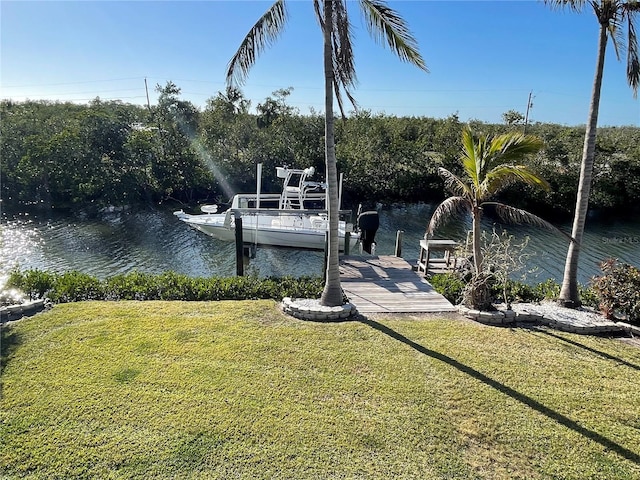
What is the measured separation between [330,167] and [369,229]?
6031mm

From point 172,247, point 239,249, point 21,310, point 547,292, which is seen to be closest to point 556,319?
point 547,292

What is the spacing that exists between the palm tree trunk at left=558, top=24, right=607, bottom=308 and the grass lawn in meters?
1.31

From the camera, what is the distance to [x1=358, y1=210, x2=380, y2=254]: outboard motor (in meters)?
12.1

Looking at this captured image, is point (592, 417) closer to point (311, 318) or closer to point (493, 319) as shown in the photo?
point (493, 319)

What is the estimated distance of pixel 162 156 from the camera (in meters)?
22.9

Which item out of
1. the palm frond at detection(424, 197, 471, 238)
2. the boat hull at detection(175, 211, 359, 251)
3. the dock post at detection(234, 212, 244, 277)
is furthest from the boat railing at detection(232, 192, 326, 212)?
the palm frond at detection(424, 197, 471, 238)

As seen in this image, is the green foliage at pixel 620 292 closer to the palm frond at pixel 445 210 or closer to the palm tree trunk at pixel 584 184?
the palm tree trunk at pixel 584 184

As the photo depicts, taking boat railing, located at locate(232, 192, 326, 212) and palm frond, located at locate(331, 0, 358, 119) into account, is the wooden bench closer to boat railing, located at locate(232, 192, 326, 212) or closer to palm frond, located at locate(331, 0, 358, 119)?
palm frond, located at locate(331, 0, 358, 119)

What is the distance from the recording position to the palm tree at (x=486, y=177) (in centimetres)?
644

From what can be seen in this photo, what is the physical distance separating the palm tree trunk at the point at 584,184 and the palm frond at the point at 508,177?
134cm

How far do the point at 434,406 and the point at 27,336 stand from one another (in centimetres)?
609

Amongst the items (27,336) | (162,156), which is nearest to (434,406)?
(27,336)

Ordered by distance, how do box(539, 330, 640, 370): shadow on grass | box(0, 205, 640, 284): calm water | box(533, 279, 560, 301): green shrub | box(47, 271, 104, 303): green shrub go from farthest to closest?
box(0, 205, 640, 284): calm water, box(533, 279, 560, 301): green shrub, box(47, 271, 104, 303): green shrub, box(539, 330, 640, 370): shadow on grass

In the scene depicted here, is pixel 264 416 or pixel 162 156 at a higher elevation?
pixel 162 156
